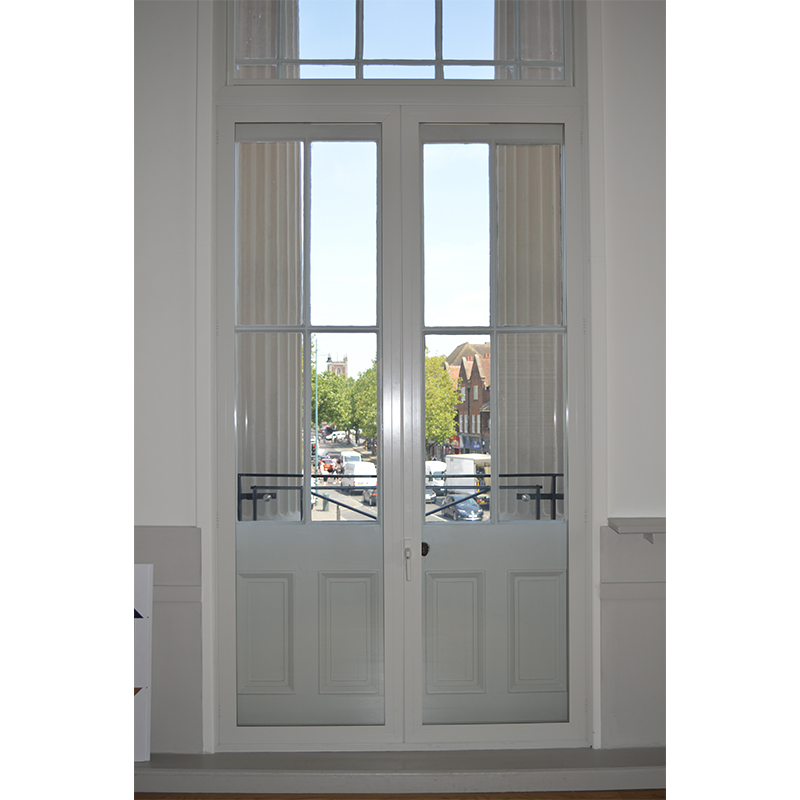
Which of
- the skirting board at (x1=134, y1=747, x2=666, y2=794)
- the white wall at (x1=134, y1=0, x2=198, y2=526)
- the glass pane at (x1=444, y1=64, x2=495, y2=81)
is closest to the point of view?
the skirting board at (x1=134, y1=747, x2=666, y2=794)

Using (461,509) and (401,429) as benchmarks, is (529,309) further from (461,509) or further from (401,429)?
(461,509)

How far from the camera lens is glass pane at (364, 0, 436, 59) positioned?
2150mm

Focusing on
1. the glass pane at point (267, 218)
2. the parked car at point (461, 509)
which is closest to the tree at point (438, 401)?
the parked car at point (461, 509)

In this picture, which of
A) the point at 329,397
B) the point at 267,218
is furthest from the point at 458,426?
the point at 267,218

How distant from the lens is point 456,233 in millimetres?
2199

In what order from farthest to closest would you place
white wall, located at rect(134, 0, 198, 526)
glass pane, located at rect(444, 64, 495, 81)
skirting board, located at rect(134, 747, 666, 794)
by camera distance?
glass pane, located at rect(444, 64, 495, 81)
white wall, located at rect(134, 0, 198, 526)
skirting board, located at rect(134, 747, 666, 794)

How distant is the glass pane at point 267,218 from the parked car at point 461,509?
98cm

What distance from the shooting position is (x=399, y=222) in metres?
2.16

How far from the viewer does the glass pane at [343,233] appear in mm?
2184

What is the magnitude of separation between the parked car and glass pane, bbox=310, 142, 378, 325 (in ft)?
2.38

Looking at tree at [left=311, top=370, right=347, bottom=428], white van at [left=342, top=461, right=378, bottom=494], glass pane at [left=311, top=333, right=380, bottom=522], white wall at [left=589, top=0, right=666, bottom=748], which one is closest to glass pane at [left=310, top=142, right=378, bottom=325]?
glass pane at [left=311, top=333, right=380, bottom=522]

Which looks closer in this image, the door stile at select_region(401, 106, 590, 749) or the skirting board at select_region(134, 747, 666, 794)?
the skirting board at select_region(134, 747, 666, 794)

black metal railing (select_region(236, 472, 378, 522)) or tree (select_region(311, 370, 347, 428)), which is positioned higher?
tree (select_region(311, 370, 347, 428))

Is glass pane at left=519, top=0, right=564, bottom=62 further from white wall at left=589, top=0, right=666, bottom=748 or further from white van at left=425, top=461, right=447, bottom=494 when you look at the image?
white van at left=425, top=461, right=447, bottom=494
